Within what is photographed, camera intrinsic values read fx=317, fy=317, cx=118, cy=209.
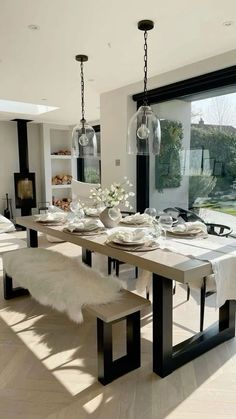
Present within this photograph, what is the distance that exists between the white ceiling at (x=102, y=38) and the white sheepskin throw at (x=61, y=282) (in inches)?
82.9

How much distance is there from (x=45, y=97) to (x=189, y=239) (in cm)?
415

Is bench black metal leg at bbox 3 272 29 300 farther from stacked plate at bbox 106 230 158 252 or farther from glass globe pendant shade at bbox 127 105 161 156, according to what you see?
glass globe pendant shade at bbox 127 105 161 156

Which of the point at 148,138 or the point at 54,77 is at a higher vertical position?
the point at 54,77

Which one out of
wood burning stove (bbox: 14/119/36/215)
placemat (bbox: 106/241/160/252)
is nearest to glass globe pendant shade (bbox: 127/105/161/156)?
placemat (bbox: 106/241/160/252)

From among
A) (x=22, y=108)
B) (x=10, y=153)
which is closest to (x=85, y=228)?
(x=22, y=108)

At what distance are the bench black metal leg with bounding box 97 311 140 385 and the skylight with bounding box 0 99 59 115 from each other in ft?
17.4

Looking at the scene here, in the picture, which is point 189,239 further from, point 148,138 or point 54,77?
point 54,77

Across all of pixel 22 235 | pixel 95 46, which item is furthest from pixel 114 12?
pixel 22 235

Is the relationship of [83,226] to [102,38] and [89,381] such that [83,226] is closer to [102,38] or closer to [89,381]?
[89,381]

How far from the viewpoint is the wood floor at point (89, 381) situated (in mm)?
1801

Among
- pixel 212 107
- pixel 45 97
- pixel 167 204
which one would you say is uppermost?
pixel 45 97

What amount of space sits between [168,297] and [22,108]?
615 centimetres

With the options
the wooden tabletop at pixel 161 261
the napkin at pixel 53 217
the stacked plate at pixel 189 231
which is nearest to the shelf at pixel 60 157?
the napkin at pixel 53 217

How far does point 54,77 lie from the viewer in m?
4.31
